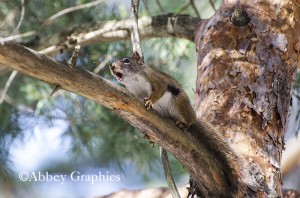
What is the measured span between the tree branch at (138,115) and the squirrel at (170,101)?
0.4 inches

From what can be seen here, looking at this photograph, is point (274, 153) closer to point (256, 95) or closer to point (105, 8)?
point (256, 95)

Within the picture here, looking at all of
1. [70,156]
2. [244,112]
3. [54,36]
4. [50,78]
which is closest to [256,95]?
[244,112]

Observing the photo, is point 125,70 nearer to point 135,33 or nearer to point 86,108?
point 135,33

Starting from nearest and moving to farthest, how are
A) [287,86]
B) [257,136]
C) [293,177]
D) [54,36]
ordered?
[257,136], [287,86], [54,36], [293,177]

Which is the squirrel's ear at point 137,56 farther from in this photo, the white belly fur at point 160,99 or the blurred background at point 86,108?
the blurred background at point 86,108

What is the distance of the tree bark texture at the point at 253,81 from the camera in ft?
7.23

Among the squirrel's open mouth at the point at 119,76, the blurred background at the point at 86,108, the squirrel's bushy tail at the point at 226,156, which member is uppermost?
the blurred background at the point at 86,108

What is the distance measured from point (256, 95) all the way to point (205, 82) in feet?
0.76

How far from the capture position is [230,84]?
2.36 metres

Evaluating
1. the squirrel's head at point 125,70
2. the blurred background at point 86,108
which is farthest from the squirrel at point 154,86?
the blurred background at point 86,108

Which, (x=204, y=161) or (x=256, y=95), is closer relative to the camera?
(x=204, y=161)

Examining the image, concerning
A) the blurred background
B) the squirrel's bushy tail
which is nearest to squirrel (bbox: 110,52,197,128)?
the squirrel's bushy tail

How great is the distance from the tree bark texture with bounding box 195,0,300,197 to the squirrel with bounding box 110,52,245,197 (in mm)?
58

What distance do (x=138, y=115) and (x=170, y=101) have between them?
17.9 inches
